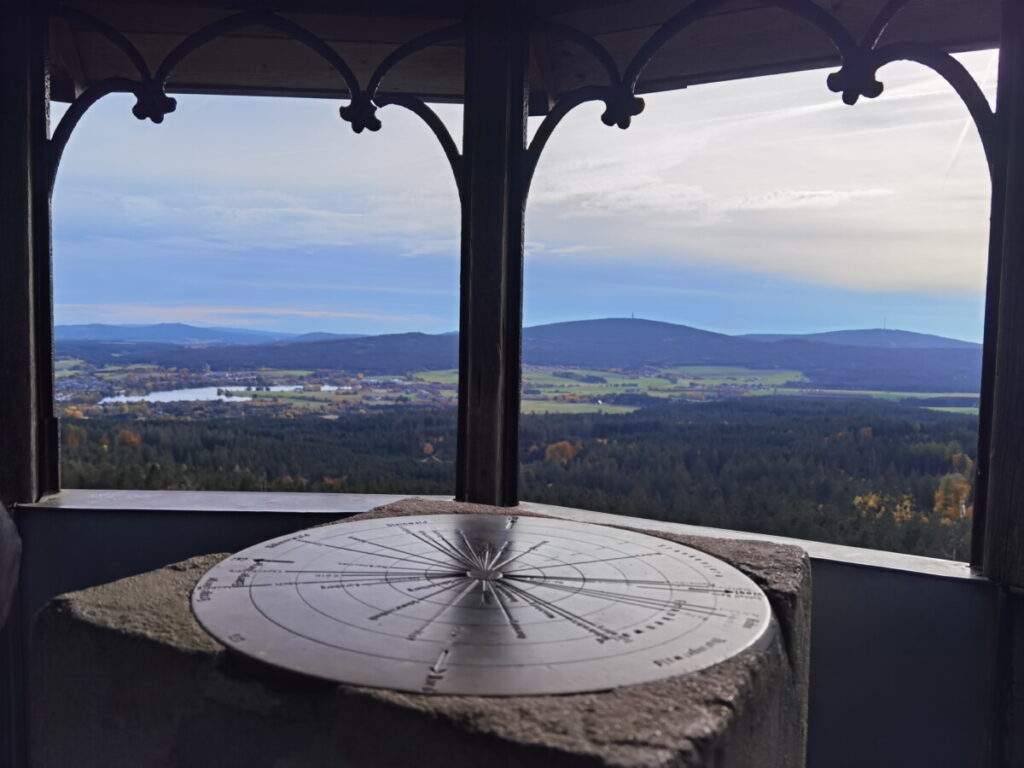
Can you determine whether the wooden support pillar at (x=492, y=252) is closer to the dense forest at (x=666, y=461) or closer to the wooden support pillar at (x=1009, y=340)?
the dense forest at (x=666, y=461)

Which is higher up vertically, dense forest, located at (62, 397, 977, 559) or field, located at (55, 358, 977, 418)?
field, located at (55, 358, 977, 418)

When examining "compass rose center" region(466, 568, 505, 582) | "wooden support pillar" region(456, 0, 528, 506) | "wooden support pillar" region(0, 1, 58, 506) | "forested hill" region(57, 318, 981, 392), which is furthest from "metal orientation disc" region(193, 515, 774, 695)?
"forested hill" region(57, 318, 981, 392)

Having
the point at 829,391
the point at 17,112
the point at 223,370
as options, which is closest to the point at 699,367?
the point at 829,391

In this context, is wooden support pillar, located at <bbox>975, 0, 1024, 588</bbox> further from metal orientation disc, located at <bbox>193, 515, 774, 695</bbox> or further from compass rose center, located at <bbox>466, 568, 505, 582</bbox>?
compass rose center, located at <bbox>466, 568, 505, 582</bbox>

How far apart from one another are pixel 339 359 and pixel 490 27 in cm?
279

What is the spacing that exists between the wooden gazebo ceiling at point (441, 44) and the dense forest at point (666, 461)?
5.69 ft

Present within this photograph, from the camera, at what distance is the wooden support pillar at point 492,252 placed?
12.3ft

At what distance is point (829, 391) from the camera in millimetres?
5031

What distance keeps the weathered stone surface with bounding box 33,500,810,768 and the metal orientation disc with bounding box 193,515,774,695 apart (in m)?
0.06

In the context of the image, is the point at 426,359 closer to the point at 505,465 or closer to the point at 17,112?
the point at 505,465

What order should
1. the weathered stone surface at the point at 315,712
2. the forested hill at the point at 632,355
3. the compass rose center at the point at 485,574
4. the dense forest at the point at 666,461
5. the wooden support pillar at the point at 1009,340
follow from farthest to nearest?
the forested hill at the point at 632,355 → the dense forest at the point at 666,461 → the wooden support pillar at the point at 1009,340 → the compass rose center at the point at 485,574 → the weathered stone surface at the point at 315,712

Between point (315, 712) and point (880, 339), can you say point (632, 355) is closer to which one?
point (880, 339)

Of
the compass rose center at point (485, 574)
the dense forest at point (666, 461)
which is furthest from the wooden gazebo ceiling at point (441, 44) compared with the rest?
the compass rose center at point (485, 574)

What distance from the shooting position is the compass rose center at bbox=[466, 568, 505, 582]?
8.13ft
